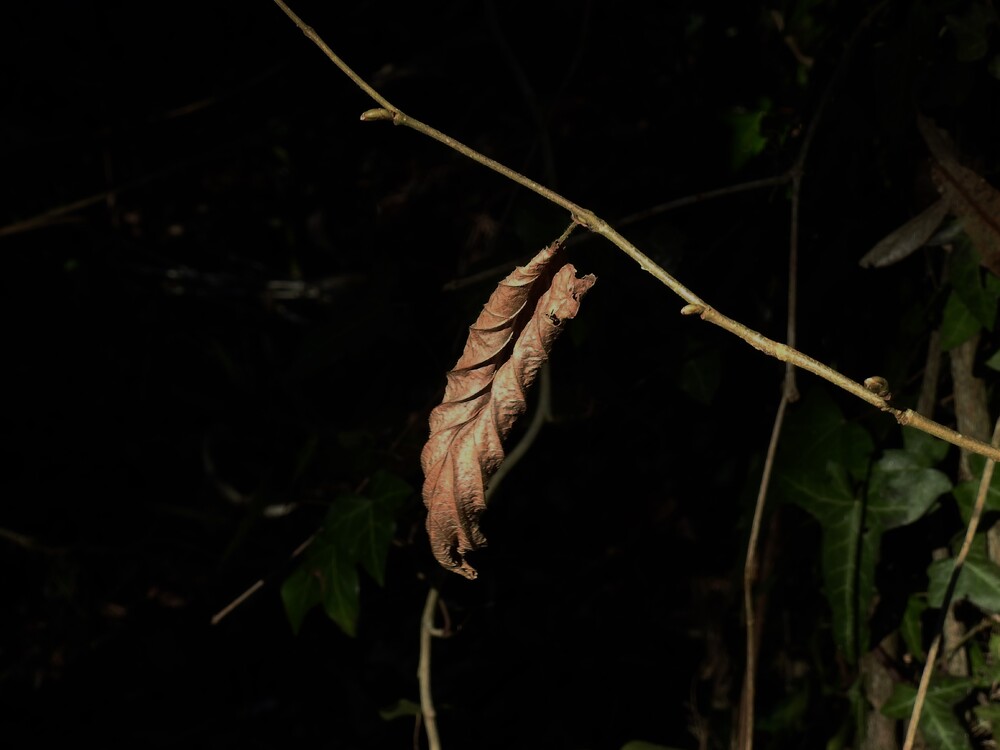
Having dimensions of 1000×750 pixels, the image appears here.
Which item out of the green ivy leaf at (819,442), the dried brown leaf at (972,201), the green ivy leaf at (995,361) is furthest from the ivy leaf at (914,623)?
the dried brown leaf at (972,201)

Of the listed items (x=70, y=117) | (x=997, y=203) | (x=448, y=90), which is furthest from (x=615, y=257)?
(x=70, y=117)

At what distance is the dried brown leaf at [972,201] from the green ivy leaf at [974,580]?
12.9 inches

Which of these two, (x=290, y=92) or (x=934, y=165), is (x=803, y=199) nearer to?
(x=934, y=165)

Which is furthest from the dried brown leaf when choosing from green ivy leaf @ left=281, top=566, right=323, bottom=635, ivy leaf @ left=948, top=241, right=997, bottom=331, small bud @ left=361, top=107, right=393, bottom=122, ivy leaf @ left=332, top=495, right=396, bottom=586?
green ivy leaf @ left=281, top=566, right=323, bottom=635

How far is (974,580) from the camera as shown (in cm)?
106

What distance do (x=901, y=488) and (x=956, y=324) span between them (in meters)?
0.21

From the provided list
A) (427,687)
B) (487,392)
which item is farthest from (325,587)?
(487,392)

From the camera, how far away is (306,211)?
209cm

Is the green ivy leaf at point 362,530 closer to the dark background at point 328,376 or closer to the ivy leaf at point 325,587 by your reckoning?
the ivy leaf at point 325,587

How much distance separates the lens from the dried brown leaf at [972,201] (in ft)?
3.27

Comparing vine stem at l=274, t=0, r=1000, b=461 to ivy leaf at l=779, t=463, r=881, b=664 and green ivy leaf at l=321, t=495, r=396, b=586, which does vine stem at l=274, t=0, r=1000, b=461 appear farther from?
green ivy leaf at l=321, t=495, r=396, b=586

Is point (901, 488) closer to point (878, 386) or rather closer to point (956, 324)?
point (956, 324)

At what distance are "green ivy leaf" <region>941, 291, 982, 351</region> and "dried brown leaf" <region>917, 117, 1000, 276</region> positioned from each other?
0.27 feet

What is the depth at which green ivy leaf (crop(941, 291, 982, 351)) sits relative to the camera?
1.10 meters
